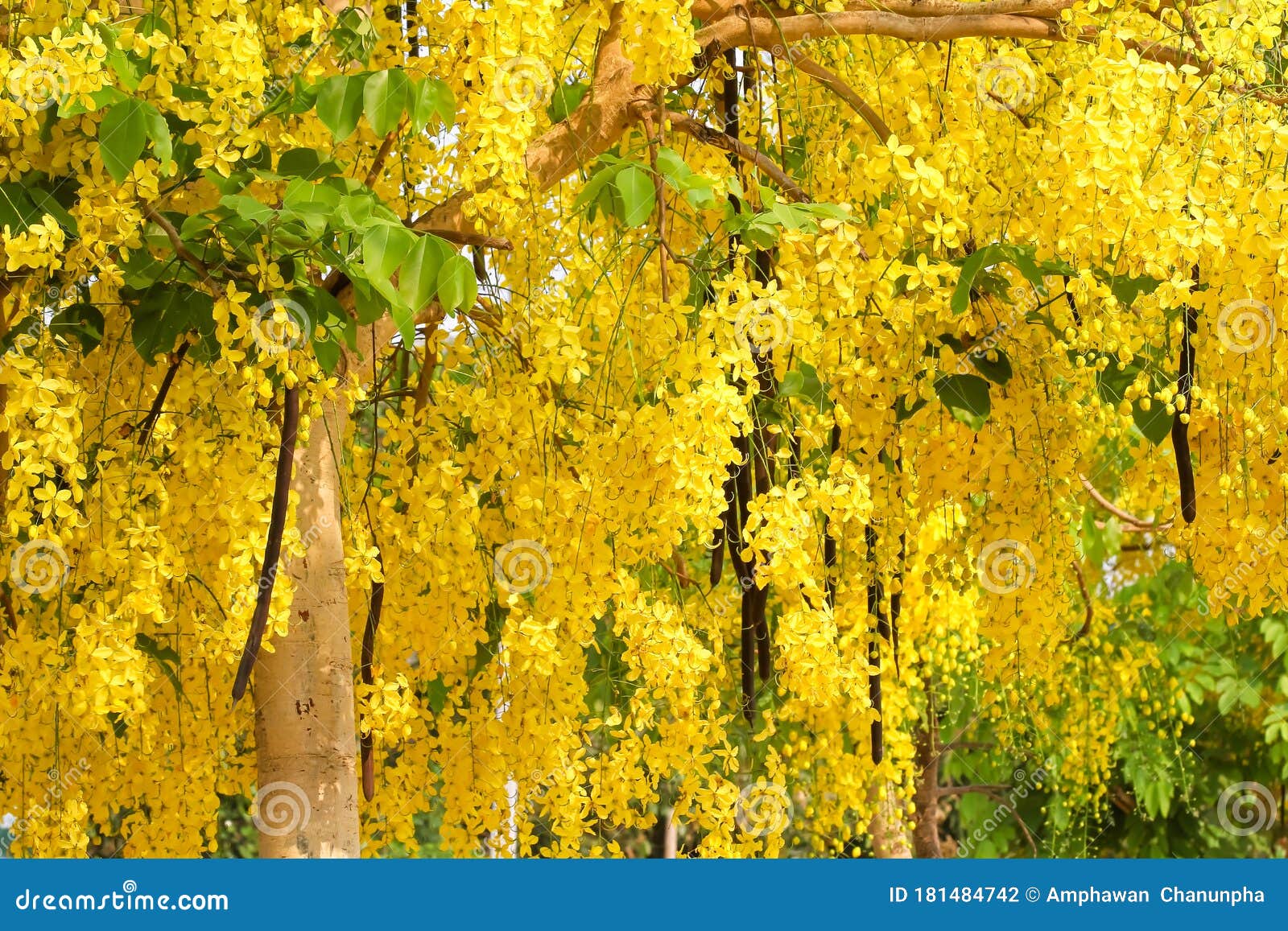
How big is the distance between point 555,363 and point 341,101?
56 cm

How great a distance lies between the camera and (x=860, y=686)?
8.00 ft

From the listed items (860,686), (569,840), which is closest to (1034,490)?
(860,686)

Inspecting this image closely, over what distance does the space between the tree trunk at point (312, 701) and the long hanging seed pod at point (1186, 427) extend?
1.65 meters

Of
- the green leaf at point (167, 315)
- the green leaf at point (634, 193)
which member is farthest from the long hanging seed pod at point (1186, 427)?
the green leaf at point (167, 315)

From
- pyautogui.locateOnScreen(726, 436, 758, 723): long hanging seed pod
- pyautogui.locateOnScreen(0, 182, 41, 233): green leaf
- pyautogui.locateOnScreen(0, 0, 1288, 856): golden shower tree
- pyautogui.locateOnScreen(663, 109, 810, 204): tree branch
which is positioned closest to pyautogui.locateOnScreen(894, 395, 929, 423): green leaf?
pyautogui.locateOnScreen(0, 0, 1288, 856): golden shower tree

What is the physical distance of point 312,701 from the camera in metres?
2.57

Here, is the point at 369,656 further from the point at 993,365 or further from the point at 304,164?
the point at 993,365

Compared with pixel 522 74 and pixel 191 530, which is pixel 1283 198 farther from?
pixel 191 530

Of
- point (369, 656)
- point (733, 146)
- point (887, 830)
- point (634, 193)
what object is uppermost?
point (733, 146)

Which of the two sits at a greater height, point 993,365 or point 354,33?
point 354,33

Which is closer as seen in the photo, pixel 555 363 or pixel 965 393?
pixel 555 363

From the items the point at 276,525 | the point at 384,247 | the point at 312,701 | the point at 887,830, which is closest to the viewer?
the point at 384,247

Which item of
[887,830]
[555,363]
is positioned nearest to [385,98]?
[555,363]

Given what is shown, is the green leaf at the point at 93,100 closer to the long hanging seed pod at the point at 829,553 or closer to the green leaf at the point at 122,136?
the green leaf at the point at 122,136
